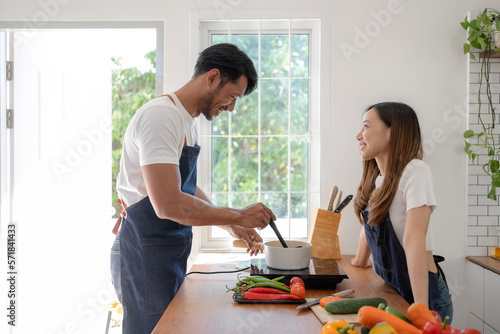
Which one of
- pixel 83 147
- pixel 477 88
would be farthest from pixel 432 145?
pixel 83 147

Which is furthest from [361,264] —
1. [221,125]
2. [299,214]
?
[221,125]

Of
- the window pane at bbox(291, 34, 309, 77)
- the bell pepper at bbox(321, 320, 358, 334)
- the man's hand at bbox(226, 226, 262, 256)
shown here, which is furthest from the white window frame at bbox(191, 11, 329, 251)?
the bell pepper at bbox(321, 320, 358, 334)

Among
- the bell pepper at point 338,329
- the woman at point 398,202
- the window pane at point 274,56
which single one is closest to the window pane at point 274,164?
the window pane at point 274,56

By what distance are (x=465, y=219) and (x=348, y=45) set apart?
1.19 m

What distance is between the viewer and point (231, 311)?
1551mm

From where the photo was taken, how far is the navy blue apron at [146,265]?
5.92 feet

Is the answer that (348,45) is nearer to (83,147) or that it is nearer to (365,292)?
(365,292)

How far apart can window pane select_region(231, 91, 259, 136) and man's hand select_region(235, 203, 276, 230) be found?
3.88 feet

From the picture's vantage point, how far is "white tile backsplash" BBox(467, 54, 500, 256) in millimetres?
2740

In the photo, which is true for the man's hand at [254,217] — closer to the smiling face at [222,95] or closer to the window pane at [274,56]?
the smiling face at [222,95]

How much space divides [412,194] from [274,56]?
1.46 meters

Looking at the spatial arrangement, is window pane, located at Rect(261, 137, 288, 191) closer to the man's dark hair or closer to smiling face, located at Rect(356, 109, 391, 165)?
smiling face, located at Rect(356, 109, 391, 165)

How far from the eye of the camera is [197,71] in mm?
1960

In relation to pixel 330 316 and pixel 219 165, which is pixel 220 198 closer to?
pixel 219 165
